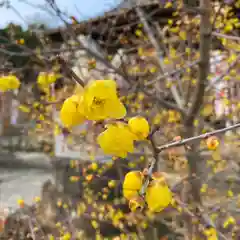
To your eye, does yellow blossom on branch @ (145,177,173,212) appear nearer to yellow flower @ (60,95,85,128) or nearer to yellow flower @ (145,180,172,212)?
A: yellow flower @ (145,180,172,212)

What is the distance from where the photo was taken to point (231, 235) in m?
2.18

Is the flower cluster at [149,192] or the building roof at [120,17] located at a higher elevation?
the building roof at [120,17]

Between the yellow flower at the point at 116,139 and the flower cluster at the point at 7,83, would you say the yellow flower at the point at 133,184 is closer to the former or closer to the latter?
the yellow flower at the point at 116,139

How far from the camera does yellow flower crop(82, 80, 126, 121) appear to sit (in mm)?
519

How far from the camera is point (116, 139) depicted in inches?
22.9

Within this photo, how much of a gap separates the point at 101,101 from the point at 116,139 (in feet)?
0.28

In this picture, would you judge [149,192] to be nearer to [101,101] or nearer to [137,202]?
[137,202]

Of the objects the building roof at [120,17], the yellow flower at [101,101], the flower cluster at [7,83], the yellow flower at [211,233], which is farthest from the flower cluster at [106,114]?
the building roof at [120,17]

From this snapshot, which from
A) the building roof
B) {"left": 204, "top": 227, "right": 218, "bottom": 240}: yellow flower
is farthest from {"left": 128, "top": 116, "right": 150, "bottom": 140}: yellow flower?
the building roof

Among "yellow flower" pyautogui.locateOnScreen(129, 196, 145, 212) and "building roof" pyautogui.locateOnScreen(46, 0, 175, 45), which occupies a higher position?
"building roof" pyautogui.locateOnScreen(46, 0, 175, 45)

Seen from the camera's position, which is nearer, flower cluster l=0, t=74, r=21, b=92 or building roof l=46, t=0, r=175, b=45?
flower cluster l=0, t=74, r=21, b=92

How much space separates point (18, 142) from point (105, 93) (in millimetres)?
9525

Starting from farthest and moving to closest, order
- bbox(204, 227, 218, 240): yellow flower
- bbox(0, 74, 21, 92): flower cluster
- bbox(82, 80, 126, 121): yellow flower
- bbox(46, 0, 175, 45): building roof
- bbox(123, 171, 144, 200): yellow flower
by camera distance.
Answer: bbox(46, 0, 175, 45): building roof < bbox(204, 227, 218, 240): yellow flower < bbox(0, 74, 21, 92): flower cluster < bbox(123, 171, 144, 200): yellow flower < bbox(82, 80, 126, 121): yellow flower

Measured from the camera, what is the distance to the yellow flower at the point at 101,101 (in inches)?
20.4
